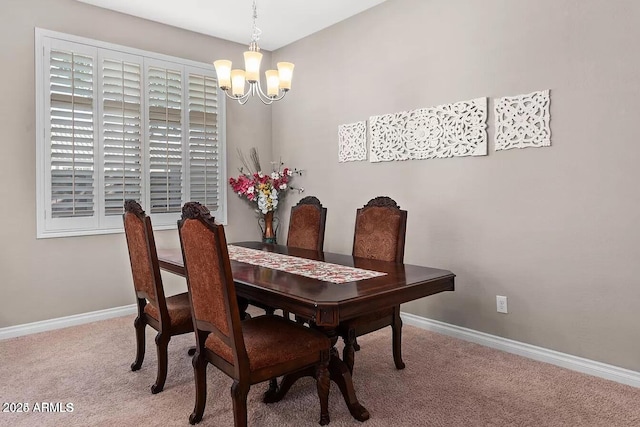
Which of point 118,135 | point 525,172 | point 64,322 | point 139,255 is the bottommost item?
point 64,322

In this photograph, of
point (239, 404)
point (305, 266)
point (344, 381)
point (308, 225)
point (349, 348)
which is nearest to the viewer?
point (239, 404)

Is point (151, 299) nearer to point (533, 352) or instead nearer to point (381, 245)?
point (381, 245)

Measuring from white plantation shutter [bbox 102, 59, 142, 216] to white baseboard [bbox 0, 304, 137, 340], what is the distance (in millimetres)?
903

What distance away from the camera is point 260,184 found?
4.51 metres

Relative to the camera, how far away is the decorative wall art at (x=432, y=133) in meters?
3.15

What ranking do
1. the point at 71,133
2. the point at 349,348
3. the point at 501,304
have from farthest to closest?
1. the point at 71,133
2. the point at 501,304
3. the point at 349,348

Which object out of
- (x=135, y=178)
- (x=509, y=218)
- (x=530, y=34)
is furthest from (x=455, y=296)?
(x=135, y=178)

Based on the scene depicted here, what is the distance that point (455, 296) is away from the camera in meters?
3.35

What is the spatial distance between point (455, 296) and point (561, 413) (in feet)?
4.04

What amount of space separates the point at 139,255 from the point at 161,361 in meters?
0.64

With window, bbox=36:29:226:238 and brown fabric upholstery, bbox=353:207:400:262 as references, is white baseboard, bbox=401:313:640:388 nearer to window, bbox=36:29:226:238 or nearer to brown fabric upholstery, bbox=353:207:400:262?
brown fabric upholstery, bbox=353:207:400:262

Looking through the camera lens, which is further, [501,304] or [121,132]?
[121,132]

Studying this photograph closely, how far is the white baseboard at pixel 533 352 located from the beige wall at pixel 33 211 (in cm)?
267

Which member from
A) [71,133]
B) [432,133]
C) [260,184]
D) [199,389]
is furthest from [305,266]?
[71,133]
